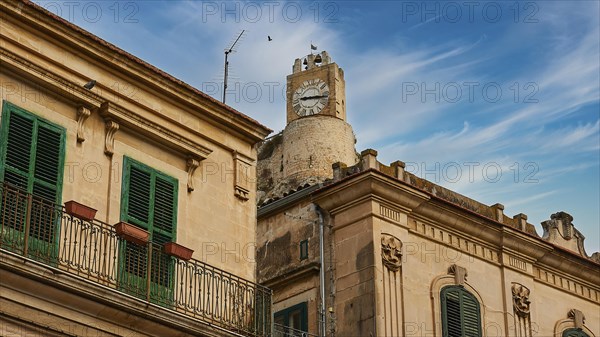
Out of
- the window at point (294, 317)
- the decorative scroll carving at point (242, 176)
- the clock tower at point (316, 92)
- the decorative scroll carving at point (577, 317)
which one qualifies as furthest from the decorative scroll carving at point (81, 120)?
the clock tower at point (316, 92)

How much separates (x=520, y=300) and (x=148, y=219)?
27.9ft

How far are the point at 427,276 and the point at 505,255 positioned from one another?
7.26ft

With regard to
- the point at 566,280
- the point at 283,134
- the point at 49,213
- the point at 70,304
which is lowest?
the point at 70,304

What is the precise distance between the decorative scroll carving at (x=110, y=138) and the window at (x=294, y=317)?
5.34 metres

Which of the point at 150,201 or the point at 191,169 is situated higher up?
the point at 191,169

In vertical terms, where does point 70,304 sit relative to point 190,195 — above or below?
below

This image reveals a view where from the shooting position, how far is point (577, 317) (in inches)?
1071

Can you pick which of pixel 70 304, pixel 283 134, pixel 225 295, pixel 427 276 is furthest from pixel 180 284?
pixel 283 134

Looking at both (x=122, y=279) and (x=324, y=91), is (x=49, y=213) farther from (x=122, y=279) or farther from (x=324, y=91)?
(x=324, y=91)

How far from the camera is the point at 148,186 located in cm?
2114

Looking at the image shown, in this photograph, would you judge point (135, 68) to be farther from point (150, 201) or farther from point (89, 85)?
point (150, 201)

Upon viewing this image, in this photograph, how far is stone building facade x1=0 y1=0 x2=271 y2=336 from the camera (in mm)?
18422

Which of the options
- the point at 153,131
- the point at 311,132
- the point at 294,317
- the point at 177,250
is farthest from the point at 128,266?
the point at 311,132

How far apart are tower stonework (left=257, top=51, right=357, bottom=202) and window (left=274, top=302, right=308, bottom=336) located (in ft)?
104
